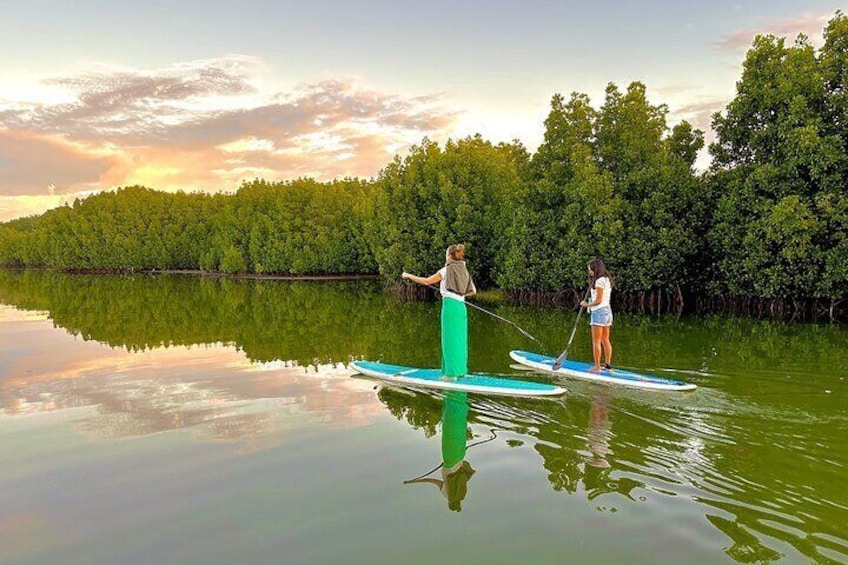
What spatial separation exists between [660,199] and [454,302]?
2030 cm

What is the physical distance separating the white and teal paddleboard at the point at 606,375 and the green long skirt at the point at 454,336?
2153mm

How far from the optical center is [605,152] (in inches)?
1177

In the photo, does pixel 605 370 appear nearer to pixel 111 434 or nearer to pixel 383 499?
pixel 383 499

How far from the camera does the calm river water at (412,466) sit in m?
5.20

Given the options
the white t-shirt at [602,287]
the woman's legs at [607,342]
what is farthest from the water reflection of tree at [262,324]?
the white t-shirt at [602,287]

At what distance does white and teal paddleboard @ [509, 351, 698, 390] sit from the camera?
407 inches

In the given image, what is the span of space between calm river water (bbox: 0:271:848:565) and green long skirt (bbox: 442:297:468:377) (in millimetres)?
814

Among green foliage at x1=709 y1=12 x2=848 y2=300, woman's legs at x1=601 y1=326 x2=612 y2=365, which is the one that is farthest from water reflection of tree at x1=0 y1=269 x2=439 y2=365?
green foliage at x1=709 y1=12 x2=848 y2=300

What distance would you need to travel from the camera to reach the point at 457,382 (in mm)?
10742

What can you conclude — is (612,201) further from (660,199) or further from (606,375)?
(606,375)

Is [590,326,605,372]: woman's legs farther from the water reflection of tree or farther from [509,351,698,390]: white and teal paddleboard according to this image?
the water reflection of tree

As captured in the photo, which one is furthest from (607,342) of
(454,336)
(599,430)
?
(599,430)

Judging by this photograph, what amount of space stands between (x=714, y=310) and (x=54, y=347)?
88.7ft

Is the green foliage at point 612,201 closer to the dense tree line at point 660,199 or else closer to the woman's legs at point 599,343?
the dense tree line at point 660,199
